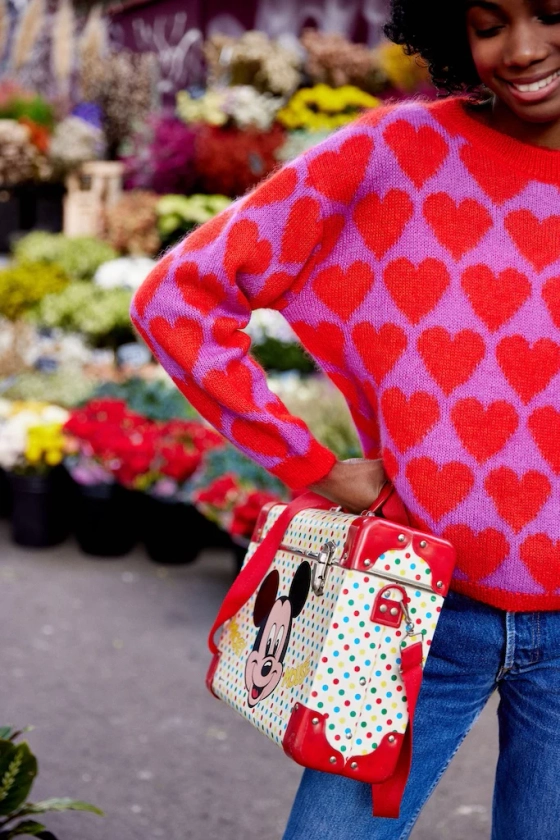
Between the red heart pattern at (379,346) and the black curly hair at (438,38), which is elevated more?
the black curly hair at (438,38)

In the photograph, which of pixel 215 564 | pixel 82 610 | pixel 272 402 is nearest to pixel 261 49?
pixel 215 564

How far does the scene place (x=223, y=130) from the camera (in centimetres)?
735

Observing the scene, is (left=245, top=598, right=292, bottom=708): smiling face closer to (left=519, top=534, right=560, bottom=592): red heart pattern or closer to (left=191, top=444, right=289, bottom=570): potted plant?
(left=519, top=534, right=560, bottom=592): red heart pattern

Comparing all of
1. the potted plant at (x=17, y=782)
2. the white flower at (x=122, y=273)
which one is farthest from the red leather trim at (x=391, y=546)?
the white flower at (x=122, y=273)

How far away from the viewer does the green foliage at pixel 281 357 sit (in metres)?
6.12

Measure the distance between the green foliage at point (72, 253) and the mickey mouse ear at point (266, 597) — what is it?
20.7 ft

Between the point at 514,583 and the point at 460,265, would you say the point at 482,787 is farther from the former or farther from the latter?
the point at 460,265

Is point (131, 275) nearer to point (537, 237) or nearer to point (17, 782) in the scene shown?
point (17, 782)

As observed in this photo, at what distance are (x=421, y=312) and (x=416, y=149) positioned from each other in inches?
9.2

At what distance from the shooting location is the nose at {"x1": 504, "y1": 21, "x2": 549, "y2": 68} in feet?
4.55

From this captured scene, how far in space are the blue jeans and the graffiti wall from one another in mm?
7020

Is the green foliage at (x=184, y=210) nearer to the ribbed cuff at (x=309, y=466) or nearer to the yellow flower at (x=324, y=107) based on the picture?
the yellow flower at (x=324, y=107)

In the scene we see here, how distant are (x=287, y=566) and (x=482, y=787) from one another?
6.63ft

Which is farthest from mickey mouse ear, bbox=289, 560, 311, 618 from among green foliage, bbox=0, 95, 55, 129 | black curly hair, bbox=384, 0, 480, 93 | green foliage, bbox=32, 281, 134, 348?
green foliage, bbox=0, 95, 55, 129
